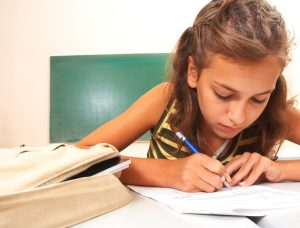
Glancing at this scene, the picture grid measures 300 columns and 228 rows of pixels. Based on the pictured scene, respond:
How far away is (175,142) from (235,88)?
0.34 metres

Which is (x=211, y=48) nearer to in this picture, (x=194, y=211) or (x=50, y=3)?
(x=194, y=211)

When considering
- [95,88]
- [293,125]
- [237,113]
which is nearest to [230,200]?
[237,113]

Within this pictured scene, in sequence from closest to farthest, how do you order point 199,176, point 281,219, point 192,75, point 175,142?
point 281,219 < point 199,176 < point 192,75 < point 175,142

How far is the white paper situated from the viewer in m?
0.46

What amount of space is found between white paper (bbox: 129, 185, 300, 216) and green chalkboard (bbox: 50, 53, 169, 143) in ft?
5.47

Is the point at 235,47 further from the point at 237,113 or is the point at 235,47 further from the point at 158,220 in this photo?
the point at 158,220

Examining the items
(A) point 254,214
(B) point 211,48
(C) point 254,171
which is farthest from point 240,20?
(A) point 254,214

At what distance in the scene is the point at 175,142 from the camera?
37.9 inches

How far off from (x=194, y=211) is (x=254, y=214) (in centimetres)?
8

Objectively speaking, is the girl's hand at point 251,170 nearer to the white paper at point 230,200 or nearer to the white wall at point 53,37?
the white paper at point 230,200

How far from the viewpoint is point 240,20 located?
72 cm

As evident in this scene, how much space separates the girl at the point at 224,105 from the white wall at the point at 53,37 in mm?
1499

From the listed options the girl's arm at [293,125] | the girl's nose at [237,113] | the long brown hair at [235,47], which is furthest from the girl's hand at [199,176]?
the girl's arm at [293,125]

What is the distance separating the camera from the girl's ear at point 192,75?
82 centimetres
